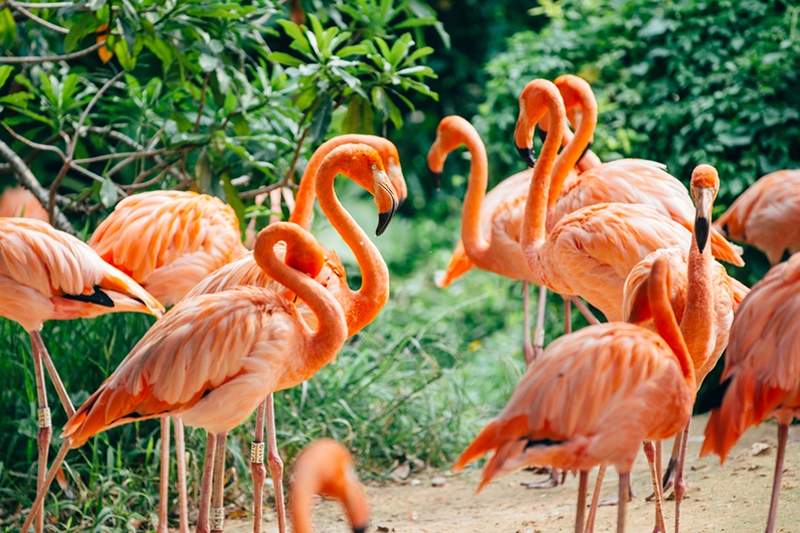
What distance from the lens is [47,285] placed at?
456cm

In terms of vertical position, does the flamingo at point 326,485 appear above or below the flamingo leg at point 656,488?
above

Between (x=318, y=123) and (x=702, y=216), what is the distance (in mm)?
2108

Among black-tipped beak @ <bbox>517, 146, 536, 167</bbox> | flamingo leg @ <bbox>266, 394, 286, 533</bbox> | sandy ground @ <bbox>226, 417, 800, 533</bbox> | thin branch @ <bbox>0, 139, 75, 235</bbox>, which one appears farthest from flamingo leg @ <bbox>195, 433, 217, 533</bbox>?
black-tipped beak @ <bbox>517, 146, 536, 167</bbox>

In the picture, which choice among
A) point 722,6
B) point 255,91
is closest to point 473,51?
point 722,6

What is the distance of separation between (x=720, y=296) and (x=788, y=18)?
9.26 feet

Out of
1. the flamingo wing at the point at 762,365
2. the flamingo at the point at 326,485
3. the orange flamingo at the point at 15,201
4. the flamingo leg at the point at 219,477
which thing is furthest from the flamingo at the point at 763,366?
the orange flamingo at the point at 15,201

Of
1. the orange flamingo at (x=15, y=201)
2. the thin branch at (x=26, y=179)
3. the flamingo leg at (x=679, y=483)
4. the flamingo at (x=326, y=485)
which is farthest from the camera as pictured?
the orange flamingo at (x=15, y=201)

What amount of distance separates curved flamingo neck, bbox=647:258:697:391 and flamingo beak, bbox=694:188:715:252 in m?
0.23

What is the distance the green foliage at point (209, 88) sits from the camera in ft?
17.3

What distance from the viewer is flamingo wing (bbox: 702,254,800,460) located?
350 cm

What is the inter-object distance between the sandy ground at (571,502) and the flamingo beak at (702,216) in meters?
1.18

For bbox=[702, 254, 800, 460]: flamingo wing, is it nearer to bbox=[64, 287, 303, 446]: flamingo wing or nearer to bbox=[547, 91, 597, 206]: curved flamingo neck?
bbox=[64, 287, 303, 446]: flamingo wing

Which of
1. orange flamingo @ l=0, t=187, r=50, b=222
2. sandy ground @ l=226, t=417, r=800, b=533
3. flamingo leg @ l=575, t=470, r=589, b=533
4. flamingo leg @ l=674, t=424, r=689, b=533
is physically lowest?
sandy ground @ l=226, t=417, r=800, b=533

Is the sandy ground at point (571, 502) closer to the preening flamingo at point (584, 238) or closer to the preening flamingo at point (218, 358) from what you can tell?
the preening flamingo at point (584, 238)
